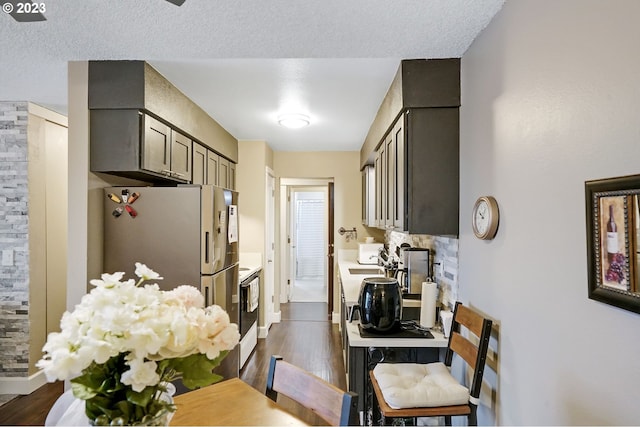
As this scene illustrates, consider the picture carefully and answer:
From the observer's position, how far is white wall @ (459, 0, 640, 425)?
3.12 feet

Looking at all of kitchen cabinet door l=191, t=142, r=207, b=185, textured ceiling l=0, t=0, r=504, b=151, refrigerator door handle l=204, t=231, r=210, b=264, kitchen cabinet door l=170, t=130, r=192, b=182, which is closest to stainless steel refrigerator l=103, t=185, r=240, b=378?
refrigerator door handle l=204, t=231, r=210, b=264

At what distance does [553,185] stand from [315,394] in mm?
1095

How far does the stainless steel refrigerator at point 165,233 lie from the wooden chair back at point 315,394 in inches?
46.8

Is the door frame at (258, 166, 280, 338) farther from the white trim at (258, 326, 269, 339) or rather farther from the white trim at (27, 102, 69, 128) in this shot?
the white trim at (27, 102, 69, 128)

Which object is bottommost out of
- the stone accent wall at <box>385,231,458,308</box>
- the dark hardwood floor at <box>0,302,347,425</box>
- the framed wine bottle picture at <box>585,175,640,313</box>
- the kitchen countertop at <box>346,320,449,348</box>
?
the dark hardwood floor at <box>0,302,347,425</box>

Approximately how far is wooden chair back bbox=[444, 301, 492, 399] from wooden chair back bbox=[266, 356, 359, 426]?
749 mm

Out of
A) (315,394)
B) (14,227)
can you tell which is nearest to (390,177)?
(315,394)

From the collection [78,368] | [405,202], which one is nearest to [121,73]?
[405,202]

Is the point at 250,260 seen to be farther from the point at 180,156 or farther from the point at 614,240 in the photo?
the point at 614,240

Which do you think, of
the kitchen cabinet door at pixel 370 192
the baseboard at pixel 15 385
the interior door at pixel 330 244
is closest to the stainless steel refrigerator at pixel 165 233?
the baseboard at pixel 15 385

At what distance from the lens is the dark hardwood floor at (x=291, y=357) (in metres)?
2.79

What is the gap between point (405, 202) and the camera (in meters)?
2.18

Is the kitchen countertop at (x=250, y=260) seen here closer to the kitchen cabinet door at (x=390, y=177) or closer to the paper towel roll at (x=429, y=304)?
the kitchen cabinet door at (x=390, y=177)

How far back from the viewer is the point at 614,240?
3.10ft
